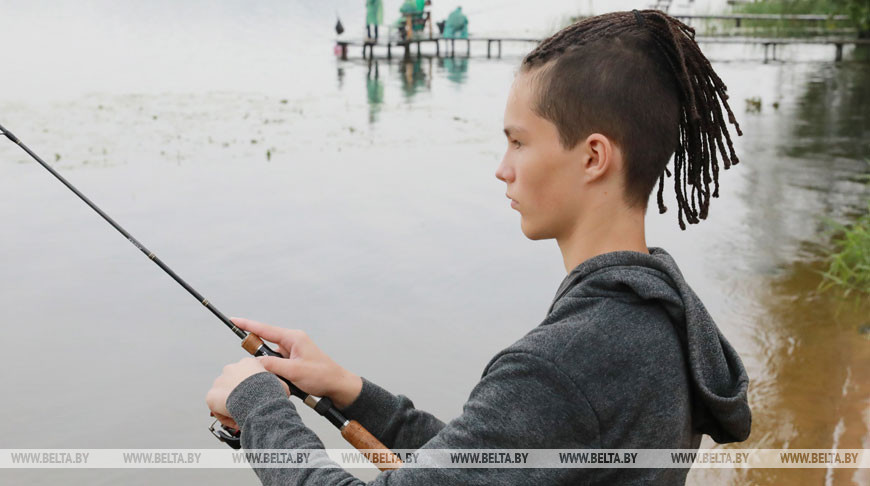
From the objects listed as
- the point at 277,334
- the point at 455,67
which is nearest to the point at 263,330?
the point at 277,334

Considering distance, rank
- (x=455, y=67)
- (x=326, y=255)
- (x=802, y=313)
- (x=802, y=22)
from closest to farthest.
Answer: (x=802, y=313) → (x=326, y=255) → (x=455, y=67) → (x=802, y=22)

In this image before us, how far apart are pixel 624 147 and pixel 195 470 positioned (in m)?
3.44

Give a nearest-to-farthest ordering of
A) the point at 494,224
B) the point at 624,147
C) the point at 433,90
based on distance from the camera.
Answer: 1. the point at 624,147
2. the point at 494,224
3. the point at 433,90

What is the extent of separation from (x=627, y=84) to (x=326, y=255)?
18.2ft

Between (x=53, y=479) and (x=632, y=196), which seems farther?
(x=53, y=479)

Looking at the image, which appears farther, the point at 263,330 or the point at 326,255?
the point at 326,255

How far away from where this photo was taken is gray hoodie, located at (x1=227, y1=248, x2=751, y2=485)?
43.4 inches

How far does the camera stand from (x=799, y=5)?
72.6ft

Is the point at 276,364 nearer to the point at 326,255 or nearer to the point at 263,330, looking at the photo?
the point at 263,330

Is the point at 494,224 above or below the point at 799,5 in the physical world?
below

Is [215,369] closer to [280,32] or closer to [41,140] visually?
[41,140]

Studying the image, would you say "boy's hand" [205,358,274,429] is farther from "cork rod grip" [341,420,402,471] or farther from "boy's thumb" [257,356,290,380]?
"cork rod grip" [341,420,402,471]

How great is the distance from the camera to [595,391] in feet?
3.63

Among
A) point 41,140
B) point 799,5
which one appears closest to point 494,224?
point 41,140
